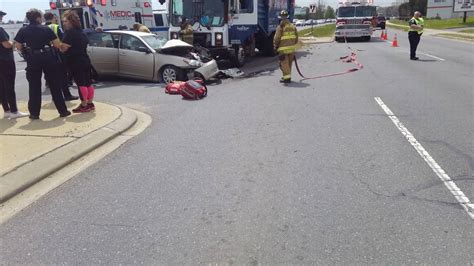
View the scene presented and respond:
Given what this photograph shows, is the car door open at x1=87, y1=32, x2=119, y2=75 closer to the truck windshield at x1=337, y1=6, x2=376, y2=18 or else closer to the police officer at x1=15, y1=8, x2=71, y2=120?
the police officer at x1=15, y1=8, x2=71, y2=120

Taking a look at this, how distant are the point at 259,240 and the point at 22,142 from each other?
401cm

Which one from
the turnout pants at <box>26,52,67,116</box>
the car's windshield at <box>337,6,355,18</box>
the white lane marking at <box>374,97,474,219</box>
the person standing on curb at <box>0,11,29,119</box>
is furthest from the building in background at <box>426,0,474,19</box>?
the person standing on curb at <box>0,11,29,119</box>

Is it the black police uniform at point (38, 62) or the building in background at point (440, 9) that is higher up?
the building in background at point (440, 9)

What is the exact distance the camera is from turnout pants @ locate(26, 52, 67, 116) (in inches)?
269

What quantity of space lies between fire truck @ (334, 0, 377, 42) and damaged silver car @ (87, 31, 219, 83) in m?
17.5

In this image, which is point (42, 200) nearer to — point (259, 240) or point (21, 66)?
point (259, 240)

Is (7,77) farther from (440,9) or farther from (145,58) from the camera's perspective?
(440,9)

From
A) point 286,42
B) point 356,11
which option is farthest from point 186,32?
point 356,11

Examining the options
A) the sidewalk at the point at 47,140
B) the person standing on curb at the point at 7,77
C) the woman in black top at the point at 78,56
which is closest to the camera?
the sidewalk at the point at 47,140

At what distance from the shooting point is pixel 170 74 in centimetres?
1126

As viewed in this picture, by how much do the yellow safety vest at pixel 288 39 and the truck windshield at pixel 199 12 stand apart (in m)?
3.48

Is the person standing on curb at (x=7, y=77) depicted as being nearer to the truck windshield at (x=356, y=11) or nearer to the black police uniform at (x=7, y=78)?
the black police uniform at (x=7, y=78)

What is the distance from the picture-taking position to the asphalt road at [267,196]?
10.4 ft

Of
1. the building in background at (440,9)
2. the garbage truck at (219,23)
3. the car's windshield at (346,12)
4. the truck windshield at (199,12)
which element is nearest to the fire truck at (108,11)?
the truck windshield at (199,12)
